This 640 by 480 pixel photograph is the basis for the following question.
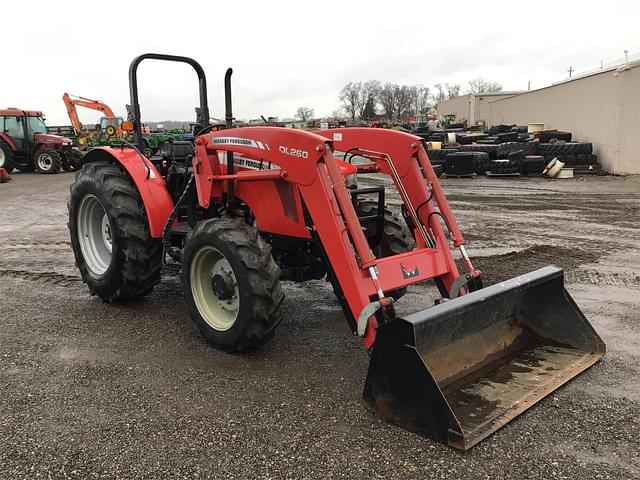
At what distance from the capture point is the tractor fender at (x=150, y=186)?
4723 millimetres

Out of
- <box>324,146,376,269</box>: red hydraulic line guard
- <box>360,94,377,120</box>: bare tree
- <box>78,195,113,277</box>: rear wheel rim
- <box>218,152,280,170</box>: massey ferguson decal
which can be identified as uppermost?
<box>360,94,377,120</box>: bare tree

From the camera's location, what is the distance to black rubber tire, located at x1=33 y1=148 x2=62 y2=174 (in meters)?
20.8

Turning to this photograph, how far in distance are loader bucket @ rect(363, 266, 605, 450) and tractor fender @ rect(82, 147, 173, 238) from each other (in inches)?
98.9

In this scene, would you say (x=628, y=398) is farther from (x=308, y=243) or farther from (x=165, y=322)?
(x=165, y=322)

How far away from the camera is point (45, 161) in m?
21.1

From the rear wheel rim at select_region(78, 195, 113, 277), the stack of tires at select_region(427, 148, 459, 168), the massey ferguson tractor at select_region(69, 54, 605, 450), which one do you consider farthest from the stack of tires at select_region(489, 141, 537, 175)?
the rear wheel rim at select_region(78, 195, 113, 277)

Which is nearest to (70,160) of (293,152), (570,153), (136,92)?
(570,153)

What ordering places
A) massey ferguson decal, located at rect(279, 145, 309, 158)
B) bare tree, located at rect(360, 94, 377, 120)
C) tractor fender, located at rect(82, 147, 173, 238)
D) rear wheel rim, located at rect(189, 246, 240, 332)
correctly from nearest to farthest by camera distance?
massey ferguson decal, located at rect(279, 145, 309, 158)
rear wheel rim, located at rect(189, 246, 240, 332)
tractor fender, located at rect(82, 147, 173, 238)
bare tree, located at rect(360, 94, 377, 120)

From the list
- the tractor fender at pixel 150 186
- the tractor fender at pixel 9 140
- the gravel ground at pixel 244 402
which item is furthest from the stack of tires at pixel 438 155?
the tractor fender at pixel 9 140

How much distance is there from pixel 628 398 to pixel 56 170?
21613mm

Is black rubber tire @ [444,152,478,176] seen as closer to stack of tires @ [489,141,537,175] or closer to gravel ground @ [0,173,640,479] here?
stack of tires @ [489,141,537,175]

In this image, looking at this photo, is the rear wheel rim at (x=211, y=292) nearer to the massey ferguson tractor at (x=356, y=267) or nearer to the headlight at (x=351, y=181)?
the massey ferguson tractor at (x=356, y=267)

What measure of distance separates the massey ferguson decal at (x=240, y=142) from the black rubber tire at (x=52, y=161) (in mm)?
19070

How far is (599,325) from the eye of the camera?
4523 millimetres
